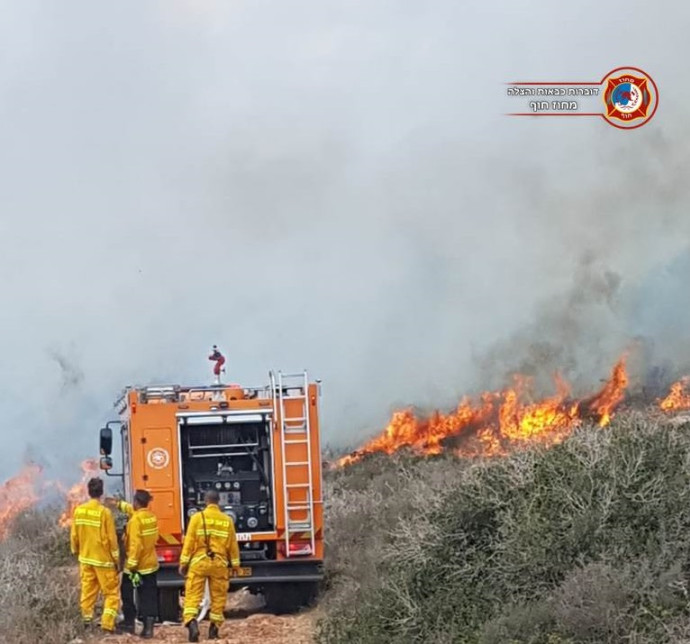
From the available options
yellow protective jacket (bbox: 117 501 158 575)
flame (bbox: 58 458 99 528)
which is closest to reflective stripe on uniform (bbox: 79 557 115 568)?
yellow protective jacket (bbox: 117 501 158 575)

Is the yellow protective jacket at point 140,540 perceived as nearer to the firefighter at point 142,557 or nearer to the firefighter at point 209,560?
the firefighter at point 142,557

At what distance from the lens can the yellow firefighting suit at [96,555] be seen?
35.3 ft

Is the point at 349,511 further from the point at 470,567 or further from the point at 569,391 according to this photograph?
the point at 569,391

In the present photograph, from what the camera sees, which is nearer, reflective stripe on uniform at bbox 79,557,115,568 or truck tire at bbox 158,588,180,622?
reflective stripe on uniform at bbox 79,557,115,568

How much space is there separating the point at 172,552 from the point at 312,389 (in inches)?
99.9

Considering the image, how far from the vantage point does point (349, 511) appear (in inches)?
632

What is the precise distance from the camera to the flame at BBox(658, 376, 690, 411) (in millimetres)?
22441

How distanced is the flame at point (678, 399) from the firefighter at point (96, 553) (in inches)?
525

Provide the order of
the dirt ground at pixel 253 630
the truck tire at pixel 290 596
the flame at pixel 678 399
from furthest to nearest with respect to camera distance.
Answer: the flame at pixel 678 399 < the truck tire at pixel 290 596 < the dirt ground at pixel 253 630

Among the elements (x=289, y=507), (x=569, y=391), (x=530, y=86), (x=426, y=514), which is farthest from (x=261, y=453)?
(x=530, y=86)

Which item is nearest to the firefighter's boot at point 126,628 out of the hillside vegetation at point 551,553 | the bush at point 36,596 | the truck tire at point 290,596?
the bush at point 36,596

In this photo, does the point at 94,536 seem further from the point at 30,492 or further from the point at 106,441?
the point at 30,492

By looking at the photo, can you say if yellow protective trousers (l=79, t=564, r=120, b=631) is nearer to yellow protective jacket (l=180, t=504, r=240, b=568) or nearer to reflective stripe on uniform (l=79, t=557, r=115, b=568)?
reflective stripe on uniform (l=79, t=557, r=115, b=568)

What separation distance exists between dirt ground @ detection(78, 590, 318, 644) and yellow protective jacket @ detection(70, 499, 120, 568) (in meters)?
0.83
